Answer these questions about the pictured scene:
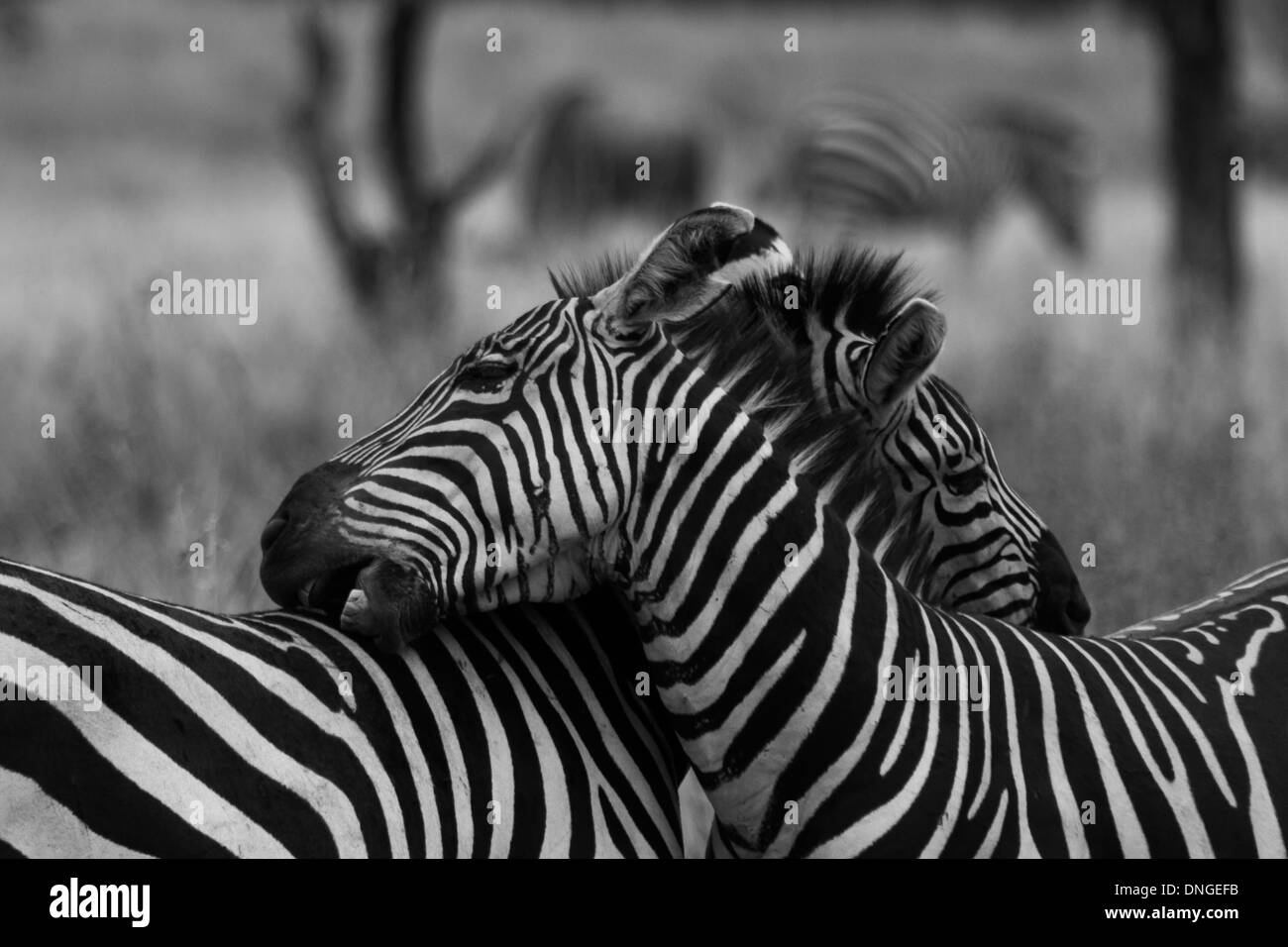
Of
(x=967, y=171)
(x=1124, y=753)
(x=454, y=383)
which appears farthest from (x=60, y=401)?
(x=967, y=171)

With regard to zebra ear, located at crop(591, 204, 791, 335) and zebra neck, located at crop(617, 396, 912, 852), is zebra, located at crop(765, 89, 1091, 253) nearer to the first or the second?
zebra ear, located at crop(591, 204, 791, 335)

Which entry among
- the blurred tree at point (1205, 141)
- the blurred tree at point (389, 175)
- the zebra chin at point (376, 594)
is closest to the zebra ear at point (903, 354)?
the zebra chin at point (376, 594)

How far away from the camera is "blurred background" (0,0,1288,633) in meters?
7.36

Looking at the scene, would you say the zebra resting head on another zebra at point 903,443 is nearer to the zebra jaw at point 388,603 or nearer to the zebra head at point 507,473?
the zebra head at point 507,473

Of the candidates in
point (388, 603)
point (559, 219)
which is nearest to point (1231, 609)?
point (388, 603)

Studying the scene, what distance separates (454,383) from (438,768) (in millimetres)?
839

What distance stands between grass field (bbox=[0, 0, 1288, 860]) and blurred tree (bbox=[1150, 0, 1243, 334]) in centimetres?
54

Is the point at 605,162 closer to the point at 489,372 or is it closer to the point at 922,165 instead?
the point at 922,165

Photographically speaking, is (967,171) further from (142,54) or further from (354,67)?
(142,54)

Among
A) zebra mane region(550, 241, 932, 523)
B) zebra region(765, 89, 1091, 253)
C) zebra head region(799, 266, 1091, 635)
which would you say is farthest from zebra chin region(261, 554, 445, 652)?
zebra region(765, 89, 1091, 253)
